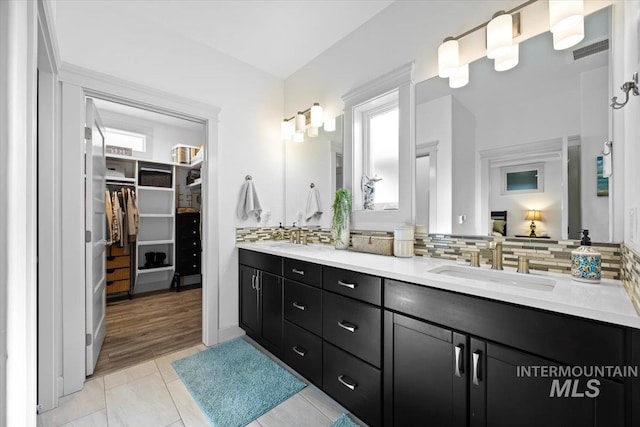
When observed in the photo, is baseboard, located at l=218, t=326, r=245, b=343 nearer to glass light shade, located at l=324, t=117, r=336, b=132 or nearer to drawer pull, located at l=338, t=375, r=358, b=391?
drawer pull, located at l=338, t=375, r=358, b=391

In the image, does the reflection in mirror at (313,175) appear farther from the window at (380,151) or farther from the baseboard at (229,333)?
the baseboard at (229,333)

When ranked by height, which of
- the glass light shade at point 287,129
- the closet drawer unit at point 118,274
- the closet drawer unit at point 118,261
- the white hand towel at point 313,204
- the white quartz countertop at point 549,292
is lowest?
the closet drawer unit at point 118,274

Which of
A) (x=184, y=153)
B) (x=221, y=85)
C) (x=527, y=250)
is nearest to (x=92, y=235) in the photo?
(x=221, y=85)

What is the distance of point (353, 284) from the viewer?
1.48 meters

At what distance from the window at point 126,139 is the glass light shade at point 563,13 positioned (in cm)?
486

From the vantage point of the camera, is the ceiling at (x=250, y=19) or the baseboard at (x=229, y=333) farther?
the baseboard at (x=229, y=333)

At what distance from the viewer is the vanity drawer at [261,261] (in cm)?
207

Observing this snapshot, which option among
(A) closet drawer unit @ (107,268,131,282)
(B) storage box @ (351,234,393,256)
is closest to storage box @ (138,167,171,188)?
(A) closet drawer unit @ (107,268,131,282)

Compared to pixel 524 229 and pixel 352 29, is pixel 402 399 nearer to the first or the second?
pixel 524 229

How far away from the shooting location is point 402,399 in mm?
1258

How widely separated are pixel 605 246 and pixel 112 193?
4.69m

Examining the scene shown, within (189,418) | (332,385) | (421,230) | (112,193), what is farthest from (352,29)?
(112,193)

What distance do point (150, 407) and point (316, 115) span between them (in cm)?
251

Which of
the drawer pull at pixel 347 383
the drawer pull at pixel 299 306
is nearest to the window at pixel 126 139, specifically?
the drawer pull at pixel 299 306
